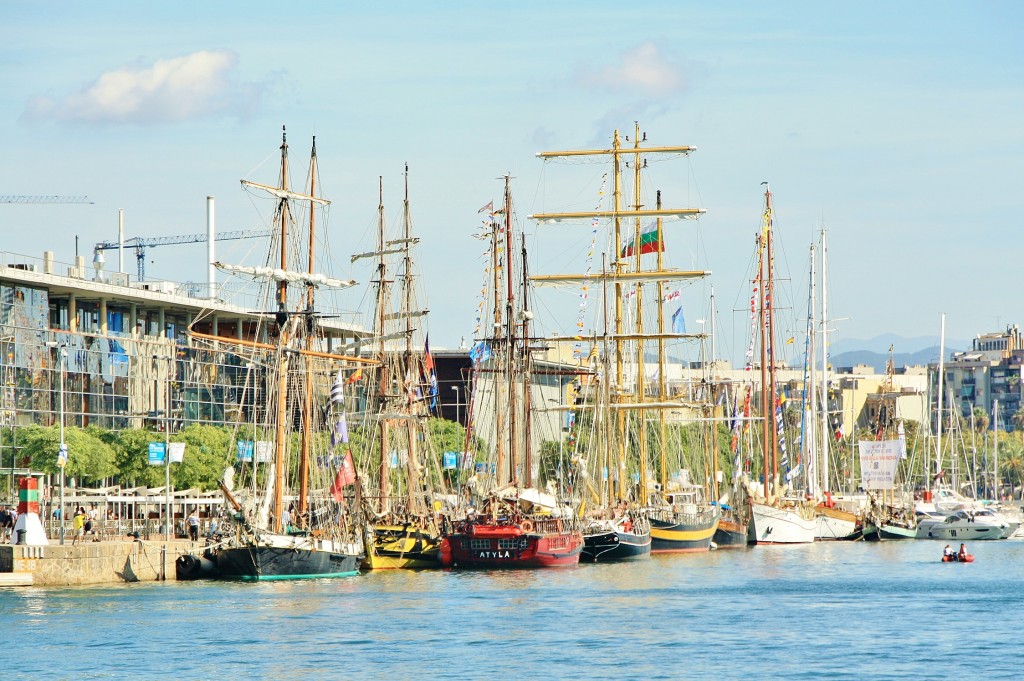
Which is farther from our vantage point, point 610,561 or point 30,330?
point 30,330

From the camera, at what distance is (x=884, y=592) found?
7469 cm

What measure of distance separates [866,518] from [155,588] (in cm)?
7201

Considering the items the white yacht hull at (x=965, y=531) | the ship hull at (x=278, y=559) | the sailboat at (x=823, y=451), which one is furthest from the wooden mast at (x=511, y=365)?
the white yacht hull at (x=965, y=531)

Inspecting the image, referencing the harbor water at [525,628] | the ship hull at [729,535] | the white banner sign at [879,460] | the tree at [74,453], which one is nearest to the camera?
the harbor water at [525,628]

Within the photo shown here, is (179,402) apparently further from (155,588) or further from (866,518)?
(155,588)

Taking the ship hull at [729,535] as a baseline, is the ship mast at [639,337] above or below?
above

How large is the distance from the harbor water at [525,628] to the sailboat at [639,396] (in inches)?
706

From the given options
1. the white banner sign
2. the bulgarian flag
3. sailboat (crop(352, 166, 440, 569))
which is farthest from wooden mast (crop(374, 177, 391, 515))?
the white banner sign

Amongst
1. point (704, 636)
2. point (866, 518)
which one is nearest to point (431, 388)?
point (866, 518)

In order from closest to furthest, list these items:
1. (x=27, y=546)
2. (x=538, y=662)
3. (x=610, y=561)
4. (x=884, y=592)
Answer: (x=538, y=662) → (x=27, y=546) → (x=884, y=592) → (x=610, y=561)

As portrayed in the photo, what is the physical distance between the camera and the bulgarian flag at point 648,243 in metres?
112

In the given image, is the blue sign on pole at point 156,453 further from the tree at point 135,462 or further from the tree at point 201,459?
the tree at point 135,462

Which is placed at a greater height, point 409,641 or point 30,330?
point 30,330

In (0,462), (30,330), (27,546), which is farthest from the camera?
(30,330)
